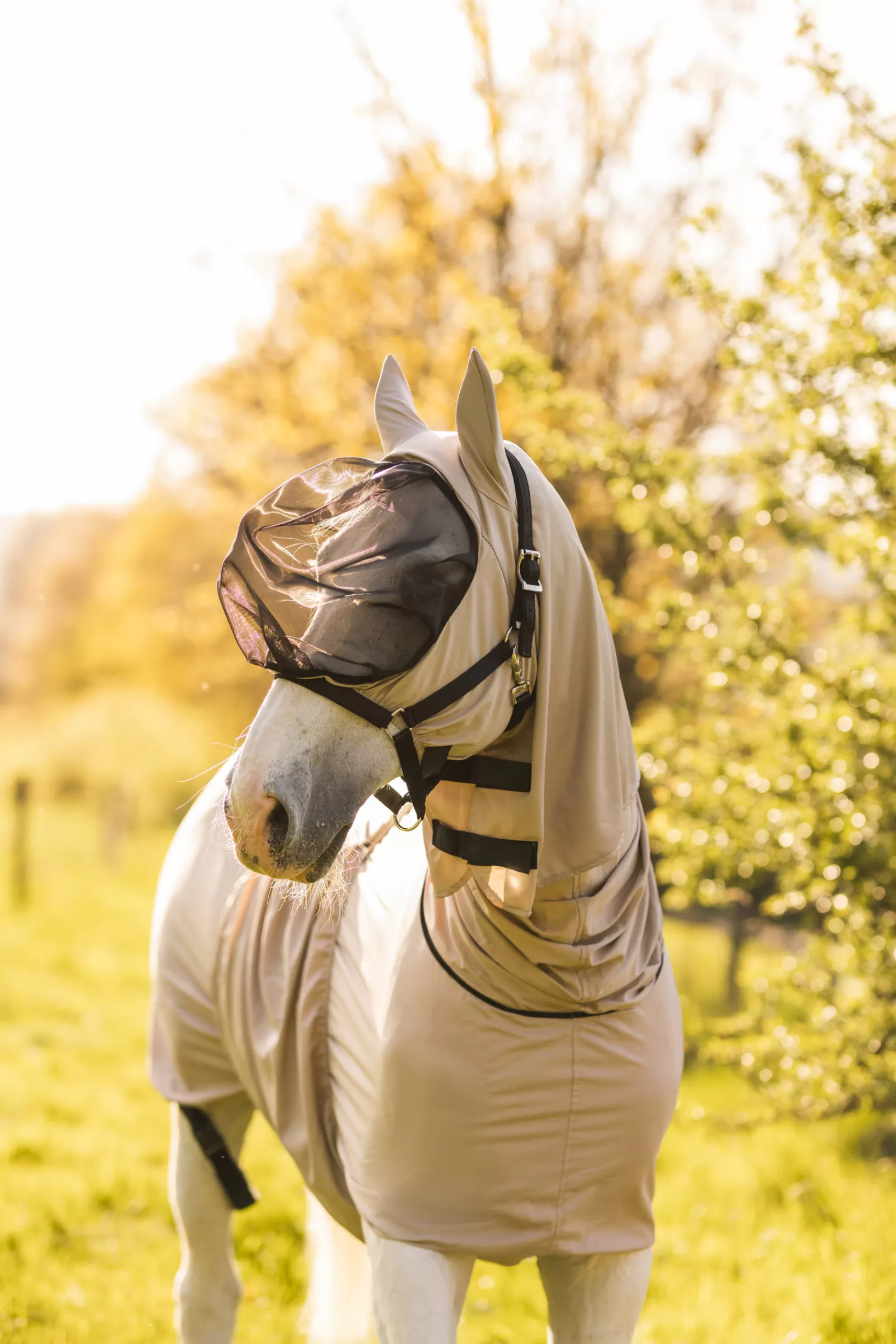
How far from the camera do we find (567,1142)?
184cm

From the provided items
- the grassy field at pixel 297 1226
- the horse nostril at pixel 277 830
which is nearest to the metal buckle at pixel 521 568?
the horse nostril at pixel 277 830

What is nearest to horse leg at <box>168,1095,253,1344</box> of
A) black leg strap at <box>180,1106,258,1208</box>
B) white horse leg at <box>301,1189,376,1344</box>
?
black leg strap at <box>180,1106,258,1208</box>

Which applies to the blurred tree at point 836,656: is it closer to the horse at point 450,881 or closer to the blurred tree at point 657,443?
the blurred tree at point 657,443

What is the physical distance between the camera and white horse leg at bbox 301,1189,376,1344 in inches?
111

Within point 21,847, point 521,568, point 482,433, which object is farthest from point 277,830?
point 21,847

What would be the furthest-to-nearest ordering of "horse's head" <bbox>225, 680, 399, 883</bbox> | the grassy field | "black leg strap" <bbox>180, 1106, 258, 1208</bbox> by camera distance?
the grassy field → "black leg strap" <bbox>180, 1106, 258, 1208</bbox> → "horse's head" <bbox>225, 680, 399, 883</bbox>

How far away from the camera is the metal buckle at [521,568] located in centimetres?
158

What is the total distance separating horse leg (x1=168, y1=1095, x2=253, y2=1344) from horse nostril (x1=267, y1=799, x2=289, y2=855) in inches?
68.8

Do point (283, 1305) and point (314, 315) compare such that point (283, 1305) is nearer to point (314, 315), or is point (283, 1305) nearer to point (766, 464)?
point (766, 464)

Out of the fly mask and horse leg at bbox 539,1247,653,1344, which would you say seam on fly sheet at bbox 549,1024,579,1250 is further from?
the fly mask

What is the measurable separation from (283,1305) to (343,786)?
3054 mm

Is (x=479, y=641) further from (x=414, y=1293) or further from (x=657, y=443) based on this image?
(x=657, y=443)

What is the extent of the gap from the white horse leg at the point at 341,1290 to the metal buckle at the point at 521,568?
6.66 feet

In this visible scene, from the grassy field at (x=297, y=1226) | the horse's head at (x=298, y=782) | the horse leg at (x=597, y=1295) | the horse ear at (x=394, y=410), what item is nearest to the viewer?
the horse's head at (x=298, y=782)
